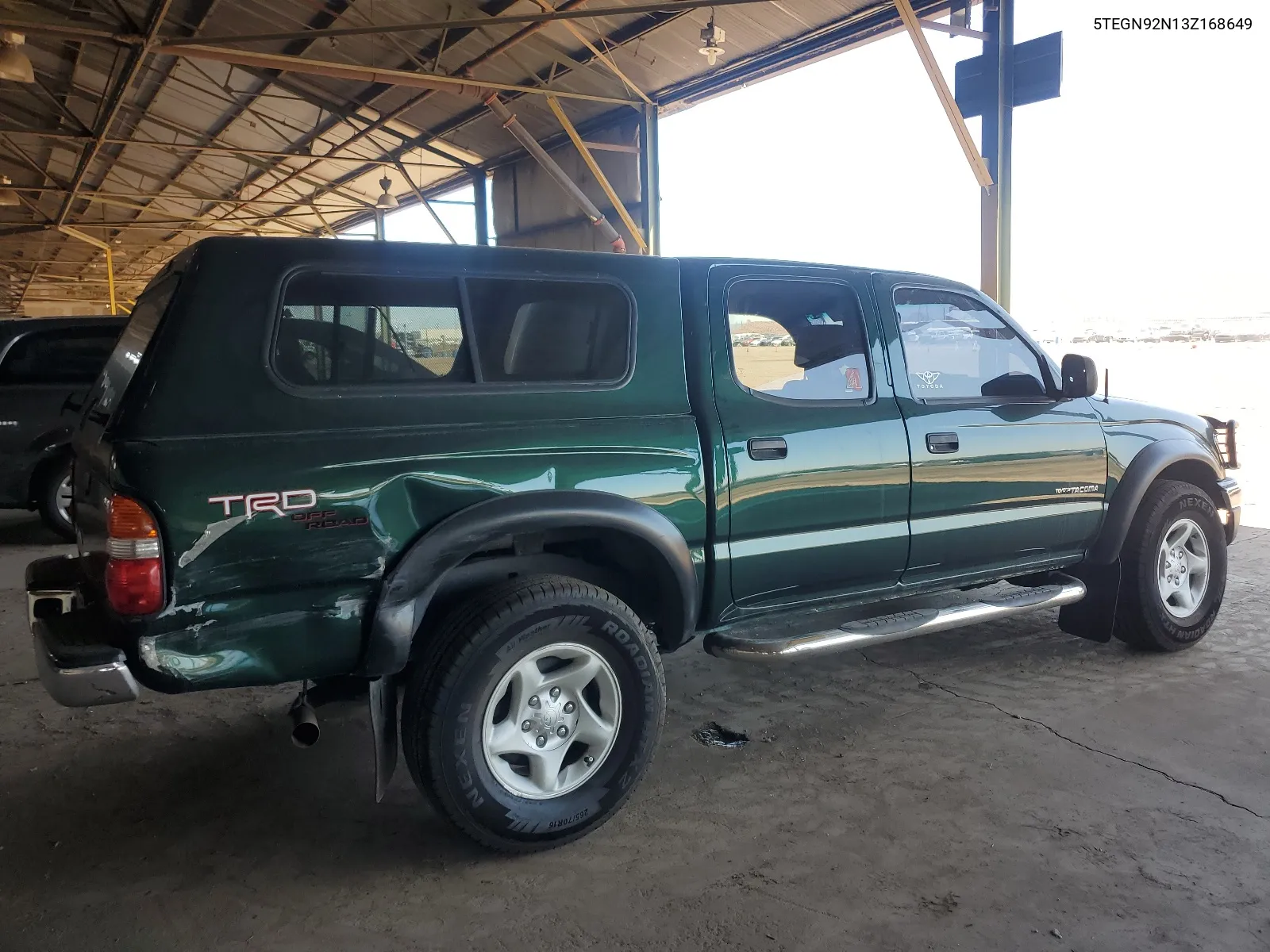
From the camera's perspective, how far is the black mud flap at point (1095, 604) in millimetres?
4195

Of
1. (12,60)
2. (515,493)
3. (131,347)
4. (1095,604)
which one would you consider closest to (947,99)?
(1095,604)

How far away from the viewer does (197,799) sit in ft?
9.98

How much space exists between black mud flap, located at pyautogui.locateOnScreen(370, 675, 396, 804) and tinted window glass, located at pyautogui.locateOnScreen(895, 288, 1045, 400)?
90.2 inches

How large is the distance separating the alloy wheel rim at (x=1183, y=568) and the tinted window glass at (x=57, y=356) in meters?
7.13

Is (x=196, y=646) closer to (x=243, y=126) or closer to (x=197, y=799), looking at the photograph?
(x=197, y=799)

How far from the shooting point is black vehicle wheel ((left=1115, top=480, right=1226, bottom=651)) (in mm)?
4156

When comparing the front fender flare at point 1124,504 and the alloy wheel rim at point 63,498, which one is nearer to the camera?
the front fender flare at point 1124,504

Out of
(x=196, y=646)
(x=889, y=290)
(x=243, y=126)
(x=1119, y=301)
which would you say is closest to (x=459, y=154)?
(x=243, y=126)

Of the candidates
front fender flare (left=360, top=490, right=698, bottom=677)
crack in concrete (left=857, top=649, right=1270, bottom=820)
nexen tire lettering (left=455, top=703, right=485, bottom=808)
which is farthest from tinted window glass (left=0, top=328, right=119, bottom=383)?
crack in concrete (left=857, top=649, right=1270, bottom=820)

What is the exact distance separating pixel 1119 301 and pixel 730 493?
26926 millimetres

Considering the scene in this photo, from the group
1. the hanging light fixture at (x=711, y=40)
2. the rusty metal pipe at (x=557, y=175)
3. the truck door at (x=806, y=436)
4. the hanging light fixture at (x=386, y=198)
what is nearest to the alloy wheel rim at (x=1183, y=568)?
the truck door at (x=806, y=436)

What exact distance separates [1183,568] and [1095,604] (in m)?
0.51

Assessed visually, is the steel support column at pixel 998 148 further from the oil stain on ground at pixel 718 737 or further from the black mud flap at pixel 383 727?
the black mud flap at pixel 383 727

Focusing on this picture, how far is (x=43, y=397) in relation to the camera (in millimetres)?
6684
